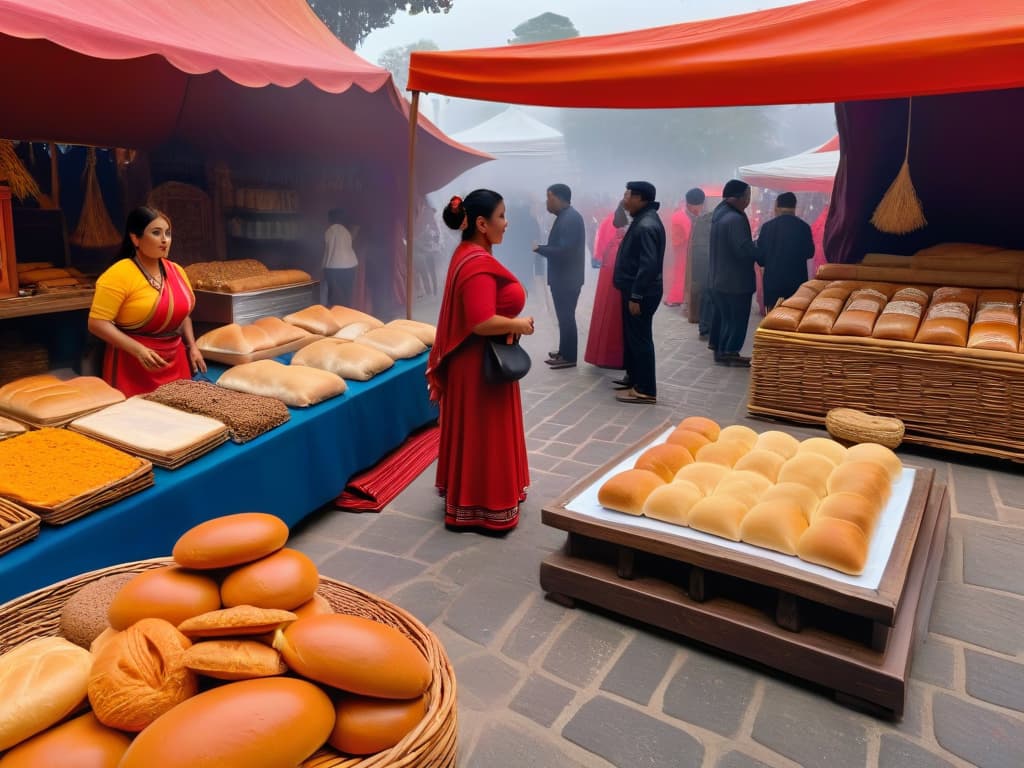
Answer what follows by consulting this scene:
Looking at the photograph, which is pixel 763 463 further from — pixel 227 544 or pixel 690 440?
pixel 227 544

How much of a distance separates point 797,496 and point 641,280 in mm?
3652

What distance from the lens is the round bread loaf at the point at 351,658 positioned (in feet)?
4.36

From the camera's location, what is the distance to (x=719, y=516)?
8.59 ft

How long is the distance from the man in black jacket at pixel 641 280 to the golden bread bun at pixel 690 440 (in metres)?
2.77

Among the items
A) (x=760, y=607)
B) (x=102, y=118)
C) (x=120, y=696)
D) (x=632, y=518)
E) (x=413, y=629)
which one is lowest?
(x=760, y=607)

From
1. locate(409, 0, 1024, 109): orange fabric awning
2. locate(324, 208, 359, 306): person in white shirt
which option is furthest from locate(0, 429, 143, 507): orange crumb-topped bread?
locate(324, 208, 359, 306): person in white shirt

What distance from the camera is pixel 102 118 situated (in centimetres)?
597

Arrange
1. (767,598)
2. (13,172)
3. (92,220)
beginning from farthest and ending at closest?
(92,220) → (13,172) → (767,598)

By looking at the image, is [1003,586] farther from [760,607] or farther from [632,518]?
[632,518]

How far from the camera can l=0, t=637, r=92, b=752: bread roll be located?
1238mm

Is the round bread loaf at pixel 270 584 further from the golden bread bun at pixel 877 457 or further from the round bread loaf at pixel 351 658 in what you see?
the golden bread bun at pixel 877 457

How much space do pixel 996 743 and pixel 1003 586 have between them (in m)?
1.18

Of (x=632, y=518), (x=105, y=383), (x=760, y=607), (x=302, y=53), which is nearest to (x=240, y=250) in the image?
(x=302, y=53)

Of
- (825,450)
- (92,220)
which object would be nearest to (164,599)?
(825,450)
